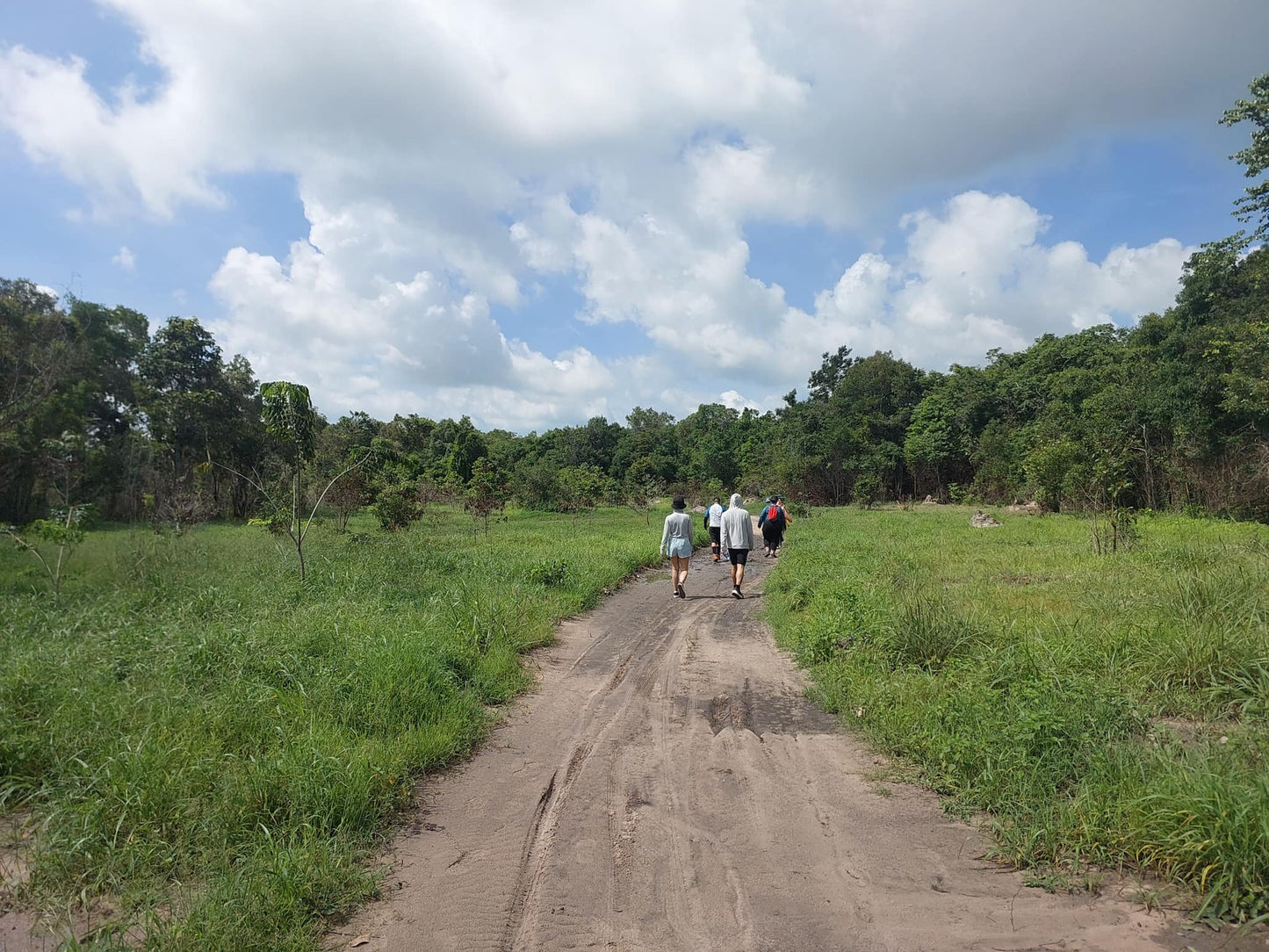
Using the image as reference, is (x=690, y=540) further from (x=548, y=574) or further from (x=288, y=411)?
(x=288, y=411)

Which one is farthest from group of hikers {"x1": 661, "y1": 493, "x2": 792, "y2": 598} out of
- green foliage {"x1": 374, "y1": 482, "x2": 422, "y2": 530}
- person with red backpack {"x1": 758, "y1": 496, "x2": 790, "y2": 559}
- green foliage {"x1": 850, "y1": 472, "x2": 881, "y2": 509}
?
green foliage {"x1": 850, "y1": 472, "x2": 881, "y2": 509}

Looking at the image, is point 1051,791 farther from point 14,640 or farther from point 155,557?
point 155,557

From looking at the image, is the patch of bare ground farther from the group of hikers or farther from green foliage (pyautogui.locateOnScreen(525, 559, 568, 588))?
the group of hikers

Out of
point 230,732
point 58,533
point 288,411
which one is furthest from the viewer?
point 288,411

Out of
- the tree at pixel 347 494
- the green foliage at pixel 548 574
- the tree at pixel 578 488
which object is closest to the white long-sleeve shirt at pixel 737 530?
the green foliage at pixel 548 574

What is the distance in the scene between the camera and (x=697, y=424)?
65.8m

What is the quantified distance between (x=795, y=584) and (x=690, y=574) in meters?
4.46

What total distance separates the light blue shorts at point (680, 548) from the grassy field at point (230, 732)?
206 cm

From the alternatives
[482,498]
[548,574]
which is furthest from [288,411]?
[482,498]

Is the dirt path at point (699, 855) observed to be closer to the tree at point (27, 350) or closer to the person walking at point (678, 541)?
the person walking at point (678, 541)

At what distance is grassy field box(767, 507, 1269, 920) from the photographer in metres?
3.22

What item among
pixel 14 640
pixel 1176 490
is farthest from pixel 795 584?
pixel 1176 490

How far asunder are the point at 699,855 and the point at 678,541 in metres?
7.62

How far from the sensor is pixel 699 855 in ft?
11.9
